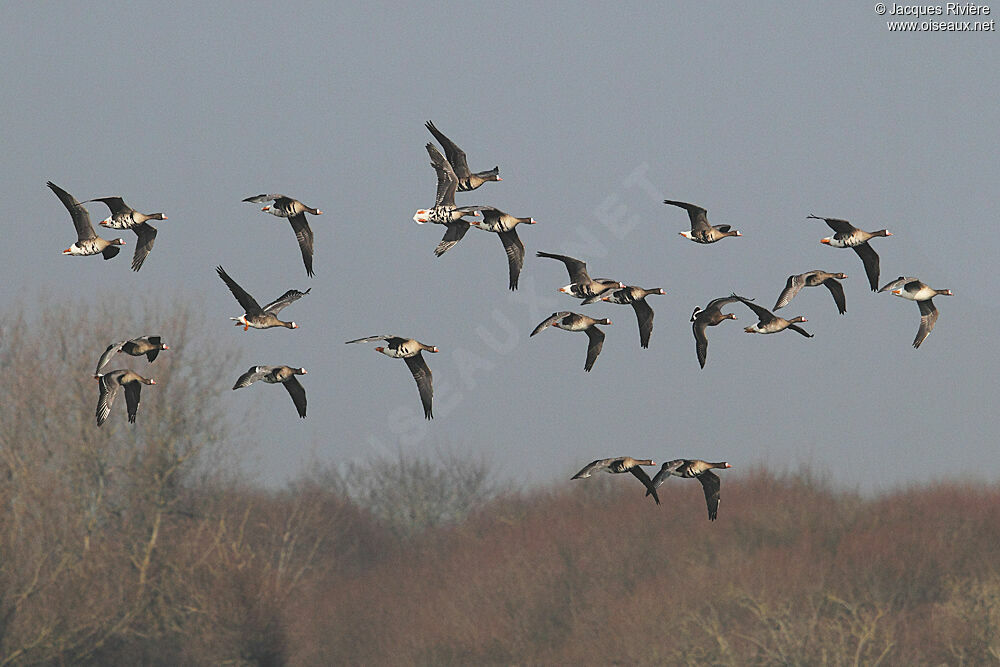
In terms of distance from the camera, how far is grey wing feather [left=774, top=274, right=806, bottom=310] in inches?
400

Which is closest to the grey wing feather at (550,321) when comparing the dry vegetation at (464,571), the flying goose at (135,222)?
the flying goose at (135,222)

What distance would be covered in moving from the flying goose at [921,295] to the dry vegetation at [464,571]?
21.5 metres

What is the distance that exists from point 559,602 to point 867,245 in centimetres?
3471

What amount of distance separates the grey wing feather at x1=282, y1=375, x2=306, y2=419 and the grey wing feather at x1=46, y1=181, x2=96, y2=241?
2.44 metres

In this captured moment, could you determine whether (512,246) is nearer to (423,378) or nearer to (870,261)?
(423,378)

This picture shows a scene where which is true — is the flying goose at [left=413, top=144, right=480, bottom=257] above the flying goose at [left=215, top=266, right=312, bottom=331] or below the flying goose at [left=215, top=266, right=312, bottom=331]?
above

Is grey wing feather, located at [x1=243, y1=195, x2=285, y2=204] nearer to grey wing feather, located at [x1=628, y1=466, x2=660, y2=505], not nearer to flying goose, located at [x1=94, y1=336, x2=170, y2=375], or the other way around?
flying goose, located at [x1=94, y1=336, x2=170, y2=375]

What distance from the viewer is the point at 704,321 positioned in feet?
35.2

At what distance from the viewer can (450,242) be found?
11.2 m

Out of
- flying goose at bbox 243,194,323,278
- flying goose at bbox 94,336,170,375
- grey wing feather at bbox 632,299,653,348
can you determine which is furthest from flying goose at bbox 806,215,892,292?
flying goose at bbox 94,336,170,375

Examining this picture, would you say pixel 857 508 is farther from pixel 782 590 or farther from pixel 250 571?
pixel 250 571

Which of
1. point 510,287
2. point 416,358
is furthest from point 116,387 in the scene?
point 510,287

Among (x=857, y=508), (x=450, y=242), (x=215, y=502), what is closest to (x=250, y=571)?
(x=215, y=502)

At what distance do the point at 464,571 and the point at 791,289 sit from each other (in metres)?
38.9
